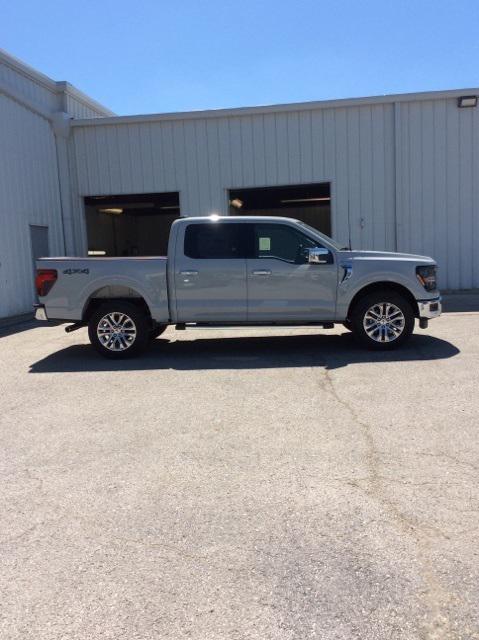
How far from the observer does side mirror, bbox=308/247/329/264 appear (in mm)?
7914

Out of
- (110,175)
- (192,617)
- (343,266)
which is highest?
(110,175)

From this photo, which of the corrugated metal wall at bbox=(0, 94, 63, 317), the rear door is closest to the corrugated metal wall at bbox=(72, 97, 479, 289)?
the corrugated metal wall at bbox=(0, 94, 63, 317)

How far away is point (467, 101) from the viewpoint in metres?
14.4

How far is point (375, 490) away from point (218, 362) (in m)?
4.38

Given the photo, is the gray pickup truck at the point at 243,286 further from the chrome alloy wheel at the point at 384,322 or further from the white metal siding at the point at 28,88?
the white metal siding at the point at 28,88

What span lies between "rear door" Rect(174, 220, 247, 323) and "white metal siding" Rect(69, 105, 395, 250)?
303 inches

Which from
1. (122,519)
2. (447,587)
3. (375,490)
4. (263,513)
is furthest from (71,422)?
(447,587)

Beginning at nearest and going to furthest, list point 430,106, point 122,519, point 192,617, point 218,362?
point 192,617, point 122,519, point 218,362, point 430,106

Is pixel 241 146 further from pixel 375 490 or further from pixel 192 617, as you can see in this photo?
pixel 192 617

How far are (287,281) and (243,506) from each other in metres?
4.86

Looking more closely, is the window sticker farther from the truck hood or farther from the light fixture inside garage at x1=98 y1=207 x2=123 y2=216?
the light fixture inside garage at x1=98 y1=207 x2=123 y2=216

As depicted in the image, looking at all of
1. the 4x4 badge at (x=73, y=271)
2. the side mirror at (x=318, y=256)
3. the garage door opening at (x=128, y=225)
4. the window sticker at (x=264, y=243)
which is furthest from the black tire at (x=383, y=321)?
the garage door opening at (x=128, y=225)

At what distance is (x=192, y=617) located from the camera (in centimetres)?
253

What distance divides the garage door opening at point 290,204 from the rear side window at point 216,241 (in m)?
12.1
